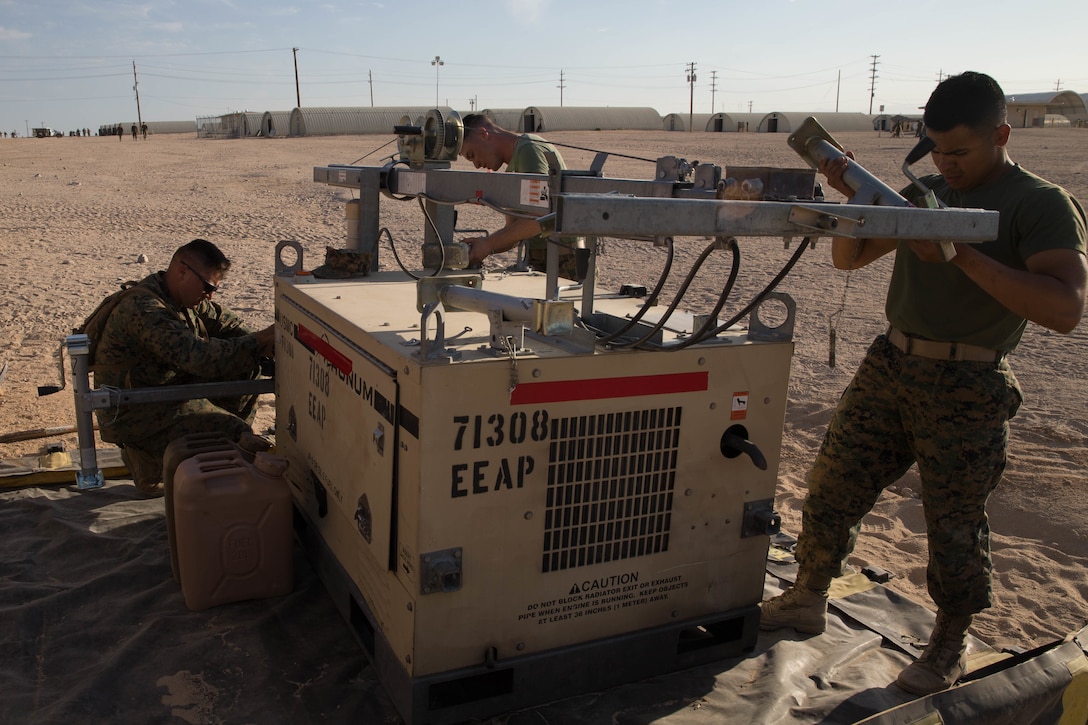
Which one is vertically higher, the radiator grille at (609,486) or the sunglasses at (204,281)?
the sunglasses at (204,281)

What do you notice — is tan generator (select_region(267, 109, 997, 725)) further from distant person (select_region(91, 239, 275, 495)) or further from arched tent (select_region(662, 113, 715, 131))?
arched tent (select_region(662, 113, 715, 131))

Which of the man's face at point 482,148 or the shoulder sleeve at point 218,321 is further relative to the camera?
the man's face at point 482,148

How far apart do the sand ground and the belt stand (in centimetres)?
159

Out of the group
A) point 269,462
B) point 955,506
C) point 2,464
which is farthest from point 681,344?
point 2,464

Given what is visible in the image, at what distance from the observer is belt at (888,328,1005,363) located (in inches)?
116

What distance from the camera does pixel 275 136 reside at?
48750 mm

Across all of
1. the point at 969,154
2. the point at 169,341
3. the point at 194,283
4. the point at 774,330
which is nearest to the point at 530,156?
the point at 194,283

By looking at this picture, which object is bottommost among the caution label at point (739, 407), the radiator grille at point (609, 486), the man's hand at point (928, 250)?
the radiator grille at point (609, 486)

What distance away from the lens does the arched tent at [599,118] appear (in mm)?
54281

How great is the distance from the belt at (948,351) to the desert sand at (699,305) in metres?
1.34

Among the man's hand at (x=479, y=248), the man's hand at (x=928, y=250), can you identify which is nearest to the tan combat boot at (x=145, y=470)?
the man's hand at (x=479, y=248)

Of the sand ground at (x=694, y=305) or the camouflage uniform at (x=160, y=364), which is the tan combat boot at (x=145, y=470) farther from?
the sand ground at (x=694, y=305)

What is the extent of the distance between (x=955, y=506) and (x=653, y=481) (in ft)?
3.46

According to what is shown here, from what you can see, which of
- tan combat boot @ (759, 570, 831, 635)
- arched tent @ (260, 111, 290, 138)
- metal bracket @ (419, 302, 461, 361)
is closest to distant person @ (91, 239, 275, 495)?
metal bracket @ (419, 302, 461, 361)
